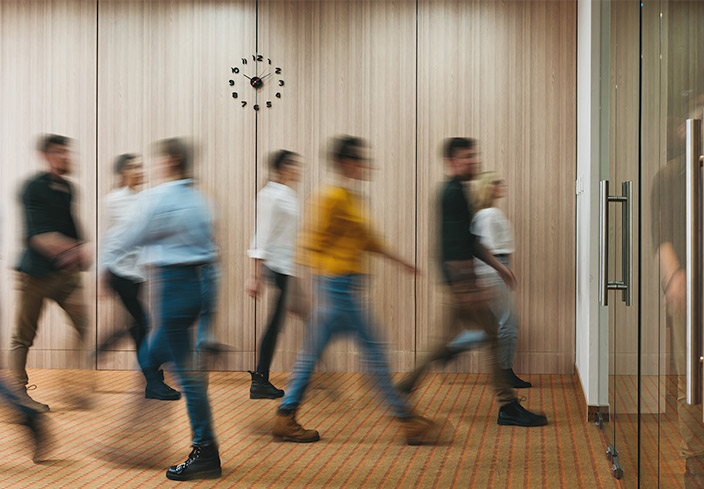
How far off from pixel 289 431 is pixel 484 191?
229 centimetres

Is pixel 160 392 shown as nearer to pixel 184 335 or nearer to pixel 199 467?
pixel 199 467

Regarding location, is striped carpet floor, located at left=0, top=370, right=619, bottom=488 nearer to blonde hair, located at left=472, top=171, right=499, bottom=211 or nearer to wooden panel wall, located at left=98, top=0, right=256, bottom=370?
wooden panel wall, located at left=98, top=0, right=256, bottom=370

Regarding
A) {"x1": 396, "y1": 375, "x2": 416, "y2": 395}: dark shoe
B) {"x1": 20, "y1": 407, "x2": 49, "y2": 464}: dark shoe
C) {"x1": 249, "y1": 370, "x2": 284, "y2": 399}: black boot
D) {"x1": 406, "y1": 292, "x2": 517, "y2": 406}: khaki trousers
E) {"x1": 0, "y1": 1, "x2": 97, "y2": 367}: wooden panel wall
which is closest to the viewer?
{"x1": 20, "y1": 407, "x2": 49, "y2": 464}: dark shoe

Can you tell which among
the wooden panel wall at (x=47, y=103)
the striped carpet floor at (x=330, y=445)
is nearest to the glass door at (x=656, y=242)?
the striped carpet floor at (x=330, y=445)

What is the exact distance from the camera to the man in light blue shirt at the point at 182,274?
10.5ft

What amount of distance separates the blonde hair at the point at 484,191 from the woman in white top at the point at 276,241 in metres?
1.30

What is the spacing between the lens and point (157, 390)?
15.6ft

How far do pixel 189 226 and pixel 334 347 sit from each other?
2.79 meters

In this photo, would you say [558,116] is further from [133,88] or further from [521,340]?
[133,88]

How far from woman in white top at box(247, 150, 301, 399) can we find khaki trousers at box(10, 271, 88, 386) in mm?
1122

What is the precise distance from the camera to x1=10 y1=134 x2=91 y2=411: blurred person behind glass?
3.72m

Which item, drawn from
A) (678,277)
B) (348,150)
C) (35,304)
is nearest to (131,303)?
(35,304)

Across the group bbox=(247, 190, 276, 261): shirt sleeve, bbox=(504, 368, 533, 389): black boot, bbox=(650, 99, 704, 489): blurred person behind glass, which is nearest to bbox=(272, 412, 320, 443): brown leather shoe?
bbox=(247, 190, 276, 261): shirt sleeve

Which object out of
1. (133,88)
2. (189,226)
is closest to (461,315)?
(189,226)
